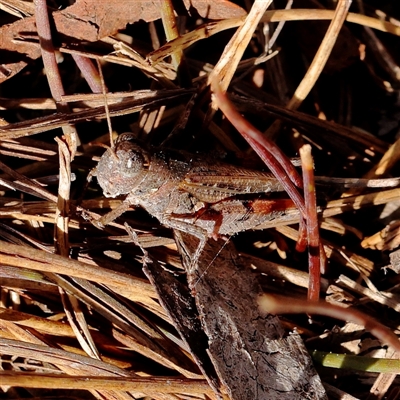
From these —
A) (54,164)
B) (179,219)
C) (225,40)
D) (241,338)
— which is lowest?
(241,338)

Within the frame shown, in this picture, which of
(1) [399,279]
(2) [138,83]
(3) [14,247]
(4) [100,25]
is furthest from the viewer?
(2) [138,83]

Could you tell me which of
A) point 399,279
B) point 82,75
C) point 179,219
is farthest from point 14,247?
point 399,279

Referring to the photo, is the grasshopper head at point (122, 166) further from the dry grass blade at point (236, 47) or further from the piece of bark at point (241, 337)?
the dry grass blade at point (236, 47)

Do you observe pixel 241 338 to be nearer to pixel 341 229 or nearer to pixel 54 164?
pixel 341 229

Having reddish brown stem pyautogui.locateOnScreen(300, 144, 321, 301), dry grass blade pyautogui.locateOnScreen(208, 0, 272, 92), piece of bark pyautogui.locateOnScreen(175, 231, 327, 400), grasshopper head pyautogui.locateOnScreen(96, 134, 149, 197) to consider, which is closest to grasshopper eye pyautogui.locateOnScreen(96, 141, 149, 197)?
grasshopper head pyautogui.locateOnScreen(96, 134, 149, 197)

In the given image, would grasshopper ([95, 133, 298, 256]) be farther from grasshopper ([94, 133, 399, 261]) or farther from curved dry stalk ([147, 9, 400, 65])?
curved dry stalk ([147, 9, 400, 65])

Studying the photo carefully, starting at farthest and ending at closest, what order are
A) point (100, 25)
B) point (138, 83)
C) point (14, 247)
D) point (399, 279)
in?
point (138, 83), point (399, 279), point (100, 25), point (14, 247)

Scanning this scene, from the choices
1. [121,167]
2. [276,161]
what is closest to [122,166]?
[121,167]
